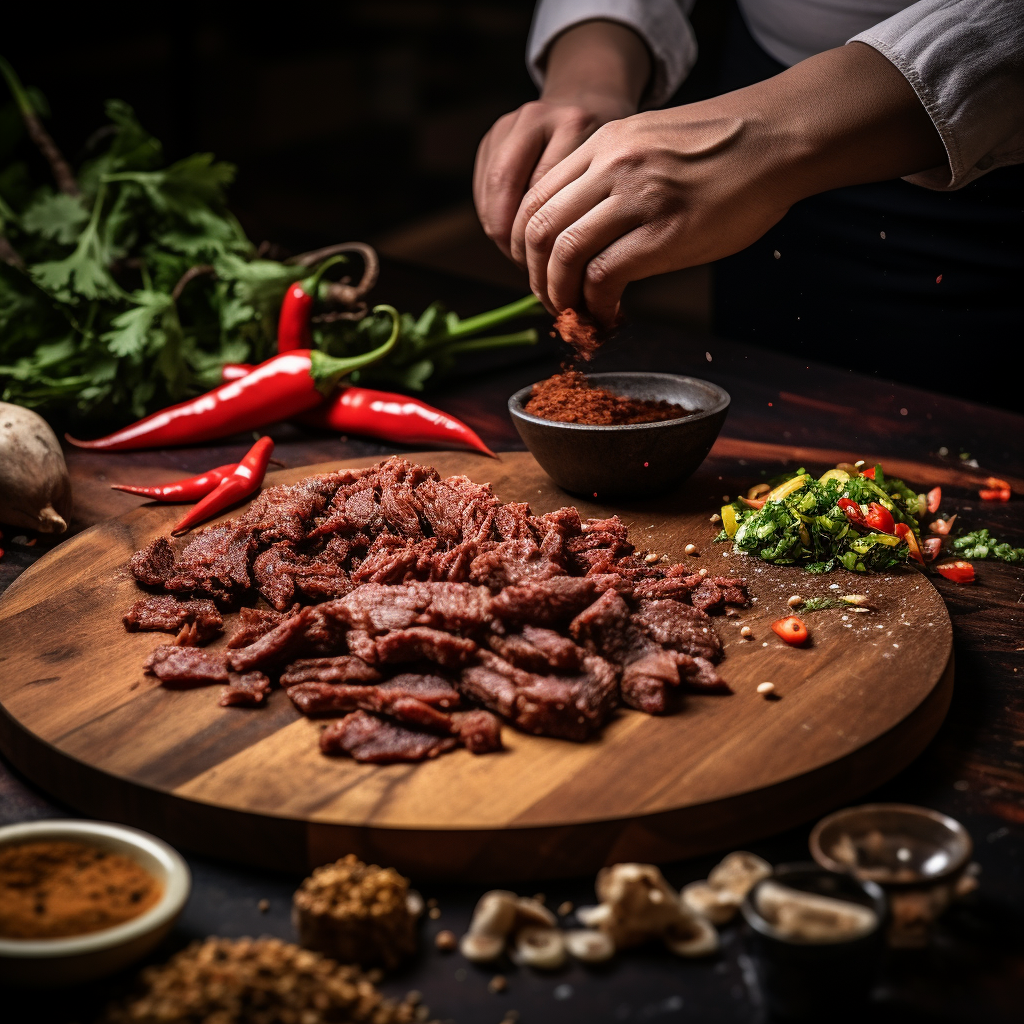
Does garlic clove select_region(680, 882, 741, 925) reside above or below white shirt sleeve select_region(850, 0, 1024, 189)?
below

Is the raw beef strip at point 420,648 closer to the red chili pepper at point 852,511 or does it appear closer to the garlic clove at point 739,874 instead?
the garlic clove at point 739,874

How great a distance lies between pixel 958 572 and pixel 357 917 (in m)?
2.29

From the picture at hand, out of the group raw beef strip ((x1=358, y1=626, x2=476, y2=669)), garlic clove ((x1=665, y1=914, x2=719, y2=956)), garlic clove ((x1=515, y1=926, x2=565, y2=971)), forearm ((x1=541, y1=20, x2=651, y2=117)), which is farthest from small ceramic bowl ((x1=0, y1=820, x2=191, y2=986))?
forearm ((x1=541, y1=20, x2=651, y2=117))

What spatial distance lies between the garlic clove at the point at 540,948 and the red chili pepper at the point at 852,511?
1.80 metres

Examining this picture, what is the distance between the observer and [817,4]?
14.5 feet

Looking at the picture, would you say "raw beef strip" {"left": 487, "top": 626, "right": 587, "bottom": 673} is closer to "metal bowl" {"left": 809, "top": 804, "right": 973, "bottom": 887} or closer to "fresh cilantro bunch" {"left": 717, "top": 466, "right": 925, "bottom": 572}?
"metal bowl" {"left": 809, "top": 804, "right": 973, "bottom": 887}

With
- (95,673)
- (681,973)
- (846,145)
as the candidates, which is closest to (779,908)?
(681,973)

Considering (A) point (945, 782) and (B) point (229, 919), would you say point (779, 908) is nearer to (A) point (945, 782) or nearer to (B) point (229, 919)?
(A) point (945, 782)

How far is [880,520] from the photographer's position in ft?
10.8

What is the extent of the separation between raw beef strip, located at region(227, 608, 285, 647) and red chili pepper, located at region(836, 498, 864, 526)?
67.6 inches

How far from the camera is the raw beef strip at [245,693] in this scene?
2.49 m

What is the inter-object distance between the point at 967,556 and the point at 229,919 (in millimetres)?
2555

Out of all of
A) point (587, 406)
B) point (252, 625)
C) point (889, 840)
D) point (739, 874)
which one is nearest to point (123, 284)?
point (587, 406)

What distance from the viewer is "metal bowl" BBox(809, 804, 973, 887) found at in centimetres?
196
